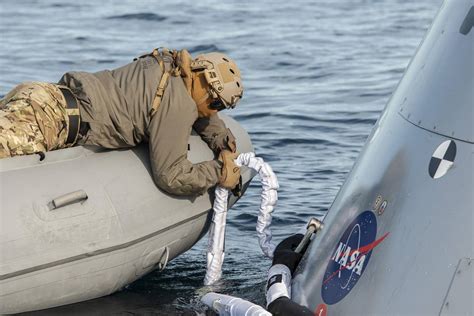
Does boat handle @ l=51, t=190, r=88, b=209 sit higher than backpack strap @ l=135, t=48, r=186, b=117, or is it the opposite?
backpack strap @ l=135, t=48, r=186, b=117

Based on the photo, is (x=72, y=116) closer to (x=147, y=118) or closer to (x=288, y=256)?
(x=147, y=118)

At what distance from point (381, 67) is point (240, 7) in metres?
4.44

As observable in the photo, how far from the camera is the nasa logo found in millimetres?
5379

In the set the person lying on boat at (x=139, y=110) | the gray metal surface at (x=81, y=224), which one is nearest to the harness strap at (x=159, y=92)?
the person lying on boat at (x=139, y=110)

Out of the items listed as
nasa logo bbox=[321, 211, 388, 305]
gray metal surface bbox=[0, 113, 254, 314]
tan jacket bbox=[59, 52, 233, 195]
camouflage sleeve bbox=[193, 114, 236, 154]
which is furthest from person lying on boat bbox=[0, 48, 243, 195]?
nasa logo bbox=[321, 211, 388, 305]

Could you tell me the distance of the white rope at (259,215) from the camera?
7160 mm

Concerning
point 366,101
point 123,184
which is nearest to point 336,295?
point 123,184

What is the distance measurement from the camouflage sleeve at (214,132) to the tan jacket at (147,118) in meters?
0.30

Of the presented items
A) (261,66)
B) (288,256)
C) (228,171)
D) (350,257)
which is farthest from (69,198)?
(261,66)

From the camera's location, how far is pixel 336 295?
5.47 metres

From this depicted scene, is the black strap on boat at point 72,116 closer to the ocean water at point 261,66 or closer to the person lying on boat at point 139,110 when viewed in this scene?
the person lying on boat at point 139,110

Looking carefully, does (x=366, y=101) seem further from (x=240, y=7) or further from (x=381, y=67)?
(x=240, y=7)

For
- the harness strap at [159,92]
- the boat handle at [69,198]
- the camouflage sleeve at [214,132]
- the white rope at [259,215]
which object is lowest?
the white rope at [259,215]

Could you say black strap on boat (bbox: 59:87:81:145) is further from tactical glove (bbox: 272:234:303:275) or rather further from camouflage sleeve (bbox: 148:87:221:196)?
tactical glove (bbox: 272:234:303:275)
